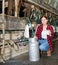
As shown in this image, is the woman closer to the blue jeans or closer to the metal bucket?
the blue jeans

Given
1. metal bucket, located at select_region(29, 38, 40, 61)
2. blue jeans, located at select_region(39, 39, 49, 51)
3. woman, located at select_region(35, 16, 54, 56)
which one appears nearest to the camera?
metal bucket, located at select_region(29, 38, 40, 61)

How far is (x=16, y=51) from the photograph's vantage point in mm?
5227

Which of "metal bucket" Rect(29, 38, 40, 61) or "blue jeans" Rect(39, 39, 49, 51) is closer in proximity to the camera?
"metal bucket" Rect(29, 38, 40, 61)

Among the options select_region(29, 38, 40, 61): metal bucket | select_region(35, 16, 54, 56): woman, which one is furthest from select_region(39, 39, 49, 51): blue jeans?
select_region(29, 38, 40, 61): metal bucket

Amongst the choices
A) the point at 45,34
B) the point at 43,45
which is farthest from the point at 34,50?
the point at 45,34

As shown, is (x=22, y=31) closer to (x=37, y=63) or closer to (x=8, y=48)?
(x=8, y=48)

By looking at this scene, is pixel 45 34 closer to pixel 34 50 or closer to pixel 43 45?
pixel 43 45

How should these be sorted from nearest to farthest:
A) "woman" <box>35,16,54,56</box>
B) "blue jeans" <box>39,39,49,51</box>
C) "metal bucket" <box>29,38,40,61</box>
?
"metal bucket" <box>29,38,40,61</box> < "blue jeans" <box>39,39,49,51</box> < "woman" <box>35,16,54,56</box>

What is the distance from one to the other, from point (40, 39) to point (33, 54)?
0.66m

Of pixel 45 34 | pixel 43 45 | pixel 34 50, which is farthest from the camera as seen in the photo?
pixel 45 34

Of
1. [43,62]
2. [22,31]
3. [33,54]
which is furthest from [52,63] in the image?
[22,31]

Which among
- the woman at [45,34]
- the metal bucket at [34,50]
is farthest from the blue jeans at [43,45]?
the metal bucket at [34,50]

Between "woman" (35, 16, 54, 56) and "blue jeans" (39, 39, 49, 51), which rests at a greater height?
"woman" (35, 16, 54, 56)

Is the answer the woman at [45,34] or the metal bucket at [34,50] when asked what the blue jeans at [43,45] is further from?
the metal bucket at [34,50]
